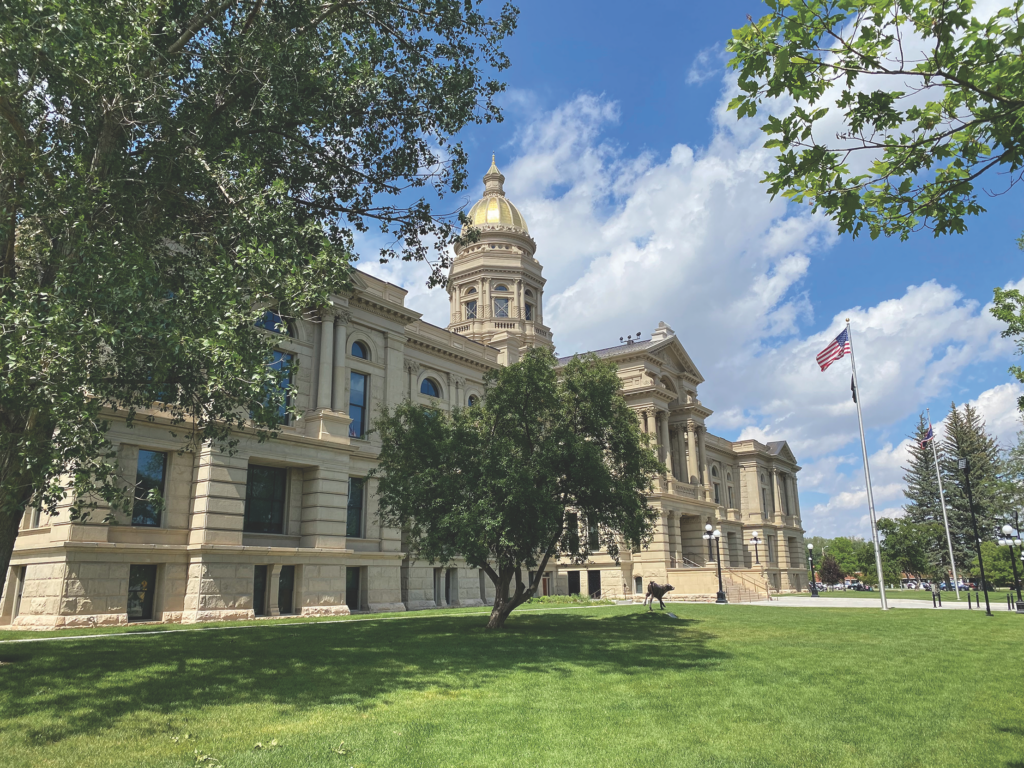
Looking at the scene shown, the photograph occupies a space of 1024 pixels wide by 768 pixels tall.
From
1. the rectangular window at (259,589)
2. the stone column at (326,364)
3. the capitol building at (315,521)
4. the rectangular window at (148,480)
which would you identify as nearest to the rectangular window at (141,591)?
the capitol building at (315,521)

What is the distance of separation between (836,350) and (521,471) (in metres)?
27.3

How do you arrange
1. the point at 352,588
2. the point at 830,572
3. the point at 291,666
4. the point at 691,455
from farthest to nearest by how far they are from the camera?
the point at 830,572 < the point at 691,455 < the point at 352,588 < the point at 291,666

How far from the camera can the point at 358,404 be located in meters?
36.7

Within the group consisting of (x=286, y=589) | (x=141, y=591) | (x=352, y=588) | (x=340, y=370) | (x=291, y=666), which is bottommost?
(x=291, y=666)

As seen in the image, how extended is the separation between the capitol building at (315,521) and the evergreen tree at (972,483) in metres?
27.7

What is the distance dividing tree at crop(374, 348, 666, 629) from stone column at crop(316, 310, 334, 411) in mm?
9543

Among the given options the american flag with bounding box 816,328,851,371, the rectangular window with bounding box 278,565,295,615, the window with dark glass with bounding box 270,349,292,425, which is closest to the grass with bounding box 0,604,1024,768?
the window with dark glass with bounding box 270,349,292,425

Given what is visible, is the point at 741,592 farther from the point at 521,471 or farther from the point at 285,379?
the point at 285,379

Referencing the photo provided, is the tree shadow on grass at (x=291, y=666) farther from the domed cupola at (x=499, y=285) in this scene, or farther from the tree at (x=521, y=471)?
the domed cupola at (x=499, y=285)

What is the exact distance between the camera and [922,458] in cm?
7875

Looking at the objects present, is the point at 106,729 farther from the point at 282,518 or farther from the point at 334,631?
the point at 282,518

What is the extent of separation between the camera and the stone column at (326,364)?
108 ft

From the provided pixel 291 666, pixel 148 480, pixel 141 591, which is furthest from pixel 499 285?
pixel 291 666

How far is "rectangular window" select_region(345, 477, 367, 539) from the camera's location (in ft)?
114
